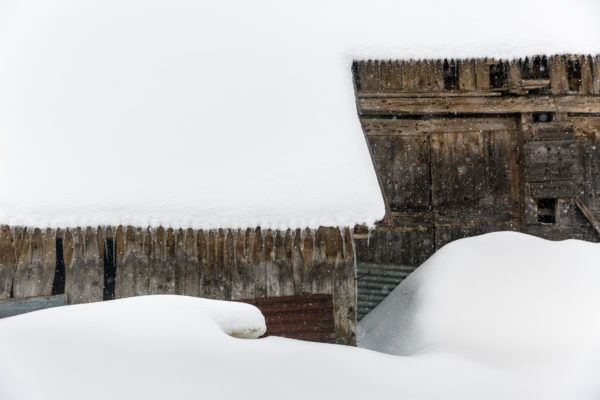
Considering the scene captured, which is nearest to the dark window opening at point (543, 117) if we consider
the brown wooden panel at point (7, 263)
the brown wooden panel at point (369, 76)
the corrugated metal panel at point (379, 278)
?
the brown wooden panel at point (369, 76)

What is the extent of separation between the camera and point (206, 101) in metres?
6.31

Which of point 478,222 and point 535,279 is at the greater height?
point 478,222

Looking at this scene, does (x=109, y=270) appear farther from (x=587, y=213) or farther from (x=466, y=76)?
(x=587, y=213)

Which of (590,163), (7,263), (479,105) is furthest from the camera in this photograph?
(590,163)

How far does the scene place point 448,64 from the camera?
26.1 feet

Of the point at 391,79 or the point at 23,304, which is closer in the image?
the point at 23,304

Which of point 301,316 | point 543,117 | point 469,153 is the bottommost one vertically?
point 301,316

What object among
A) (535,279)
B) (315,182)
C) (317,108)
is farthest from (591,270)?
(317,108)

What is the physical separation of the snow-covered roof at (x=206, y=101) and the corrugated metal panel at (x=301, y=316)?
132 cm

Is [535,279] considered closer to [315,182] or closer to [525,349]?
[525,349]

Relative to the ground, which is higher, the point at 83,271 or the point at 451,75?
the point at 451,75

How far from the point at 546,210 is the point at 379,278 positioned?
2.88 metres

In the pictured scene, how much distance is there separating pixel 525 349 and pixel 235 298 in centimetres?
319

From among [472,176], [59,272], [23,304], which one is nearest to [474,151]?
[472,176]
